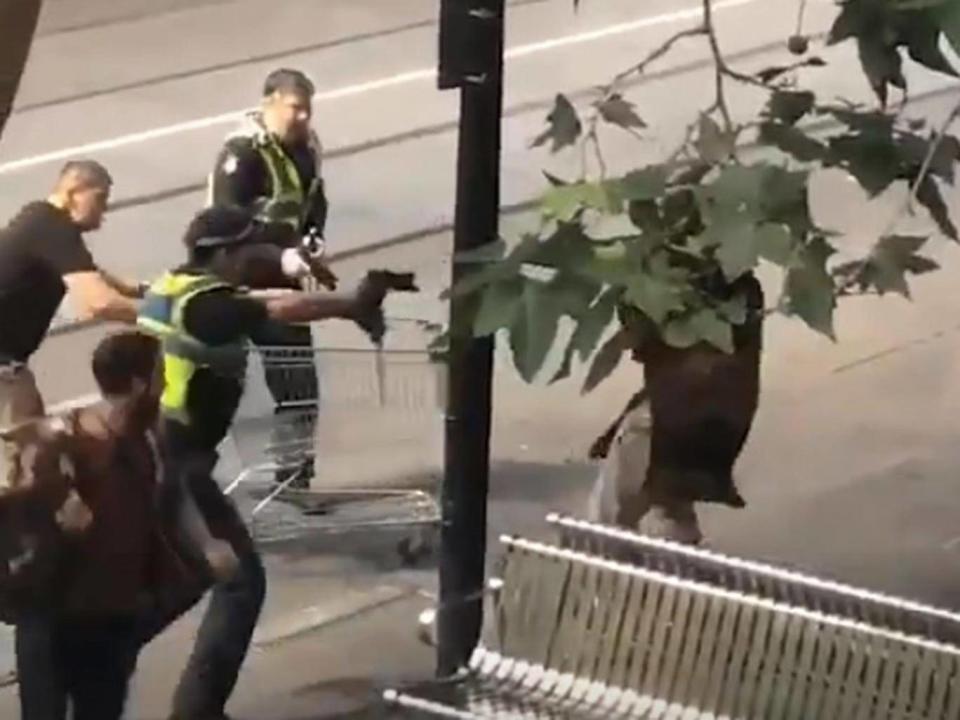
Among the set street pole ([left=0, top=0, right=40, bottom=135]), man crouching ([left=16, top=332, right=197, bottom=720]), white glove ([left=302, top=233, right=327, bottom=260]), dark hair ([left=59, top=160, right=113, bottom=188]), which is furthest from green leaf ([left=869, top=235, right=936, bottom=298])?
dark hair ([left=59, top=160, right=113, bottom=188])

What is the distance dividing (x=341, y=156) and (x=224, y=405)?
2.47m

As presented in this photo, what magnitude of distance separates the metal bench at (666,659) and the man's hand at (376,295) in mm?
864

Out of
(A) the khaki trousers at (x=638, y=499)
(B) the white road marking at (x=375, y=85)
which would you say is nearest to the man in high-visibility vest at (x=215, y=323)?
(A) the khaki trousers at (x=638, y=499)

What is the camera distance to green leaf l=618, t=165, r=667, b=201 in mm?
1734

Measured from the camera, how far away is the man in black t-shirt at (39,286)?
2.39 meters

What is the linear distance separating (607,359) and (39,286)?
83cm

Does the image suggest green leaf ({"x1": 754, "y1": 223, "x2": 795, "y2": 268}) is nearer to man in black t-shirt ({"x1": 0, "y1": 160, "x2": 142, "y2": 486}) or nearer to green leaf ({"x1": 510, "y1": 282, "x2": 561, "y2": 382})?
green leaf ({"x1": 510, "y1": 282, "x2": 561, "y2": 382})

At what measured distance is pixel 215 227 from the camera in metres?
2.69

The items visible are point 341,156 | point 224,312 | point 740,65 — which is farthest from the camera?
point 341,156

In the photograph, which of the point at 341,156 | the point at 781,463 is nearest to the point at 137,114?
the point at 341,156

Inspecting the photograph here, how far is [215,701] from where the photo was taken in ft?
9.89

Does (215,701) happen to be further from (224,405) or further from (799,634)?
(799,634)

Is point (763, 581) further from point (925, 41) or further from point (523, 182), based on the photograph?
point (523, 182)

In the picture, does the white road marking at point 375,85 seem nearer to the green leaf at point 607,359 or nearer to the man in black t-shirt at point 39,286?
the man in black t-shirt at point 39,286
